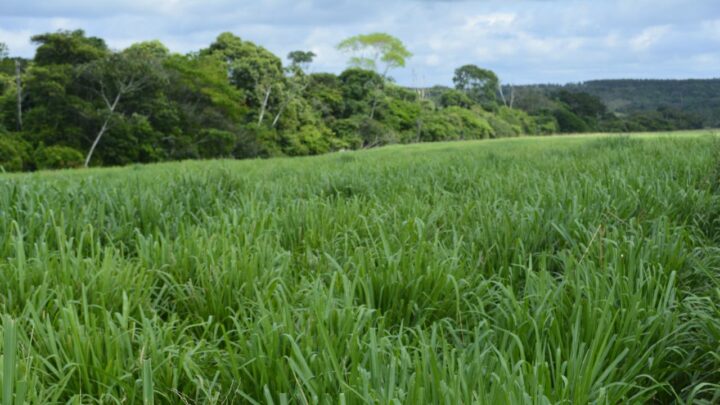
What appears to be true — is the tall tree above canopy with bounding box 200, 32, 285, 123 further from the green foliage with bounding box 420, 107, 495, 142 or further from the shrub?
the green foliage with bounding box 420, 107, 495, 142

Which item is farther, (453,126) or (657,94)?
(657,94)

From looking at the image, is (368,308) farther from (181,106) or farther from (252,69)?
(252,69)

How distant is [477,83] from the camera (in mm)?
93500

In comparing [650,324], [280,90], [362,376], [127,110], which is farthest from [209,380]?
[280,90]

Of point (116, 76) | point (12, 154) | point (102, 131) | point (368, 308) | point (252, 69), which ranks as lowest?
point (12, 154)

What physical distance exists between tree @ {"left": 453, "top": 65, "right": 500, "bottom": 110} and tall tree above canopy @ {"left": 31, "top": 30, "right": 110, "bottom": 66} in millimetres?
65359

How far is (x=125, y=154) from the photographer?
114 ft

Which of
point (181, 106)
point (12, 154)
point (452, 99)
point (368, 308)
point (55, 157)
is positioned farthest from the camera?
point (452, 99)

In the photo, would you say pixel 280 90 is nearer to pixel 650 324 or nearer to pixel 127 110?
pixel 127 110

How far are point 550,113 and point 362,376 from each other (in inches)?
3926

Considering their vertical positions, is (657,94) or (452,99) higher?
(657,94)

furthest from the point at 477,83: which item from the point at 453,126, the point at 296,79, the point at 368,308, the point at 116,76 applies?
the point at 368,308

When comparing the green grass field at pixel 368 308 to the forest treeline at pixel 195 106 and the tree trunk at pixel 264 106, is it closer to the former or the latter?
the forest treeline at pixel 195 106

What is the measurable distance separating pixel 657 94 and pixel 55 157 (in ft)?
335
